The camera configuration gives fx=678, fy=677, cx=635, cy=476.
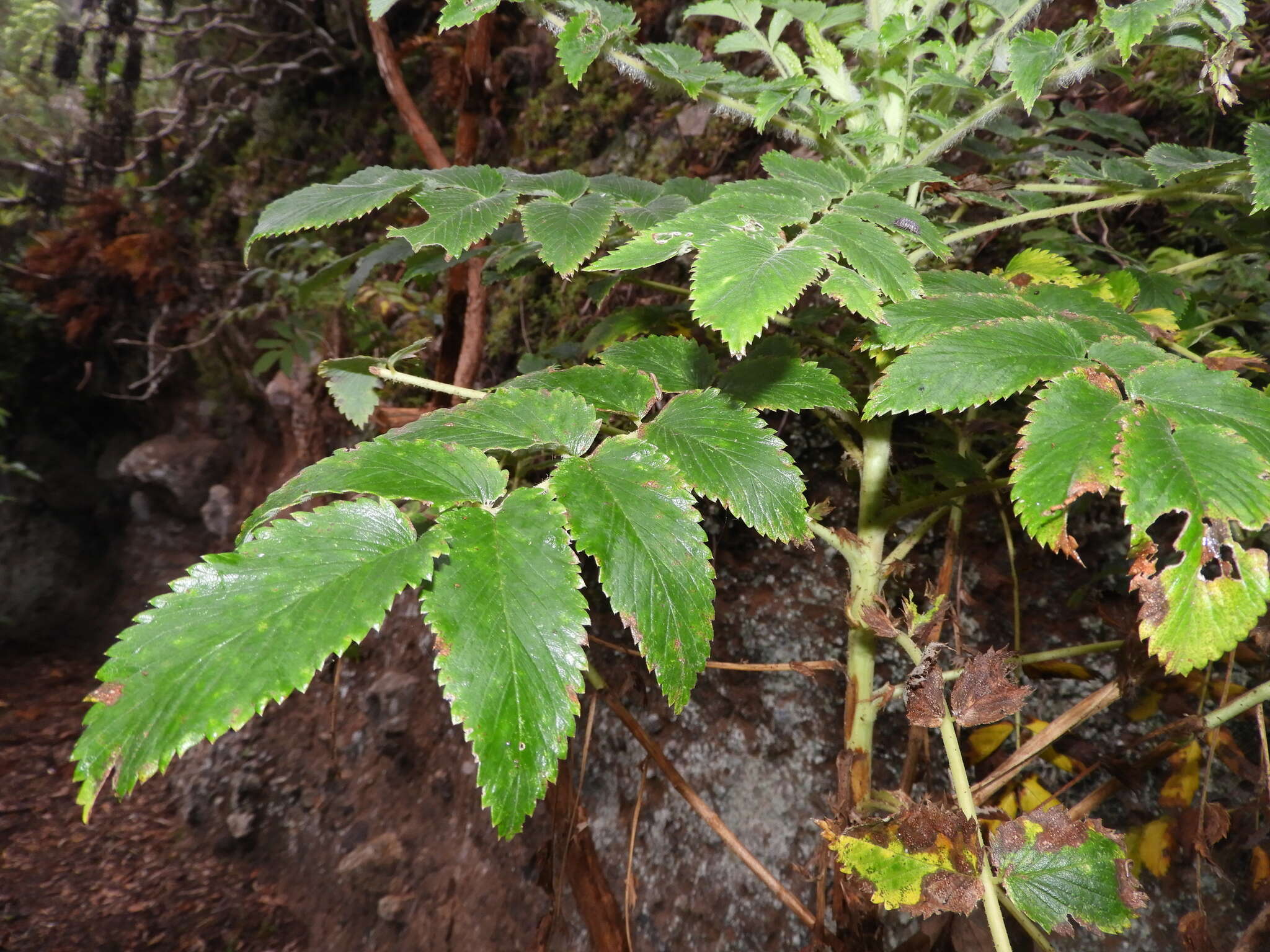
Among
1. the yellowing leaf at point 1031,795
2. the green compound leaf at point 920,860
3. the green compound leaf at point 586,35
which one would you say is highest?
the green compound leaf at point 586,35

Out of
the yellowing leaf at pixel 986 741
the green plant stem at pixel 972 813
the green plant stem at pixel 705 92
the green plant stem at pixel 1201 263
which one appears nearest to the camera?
the green plant stem at pixel 972 813

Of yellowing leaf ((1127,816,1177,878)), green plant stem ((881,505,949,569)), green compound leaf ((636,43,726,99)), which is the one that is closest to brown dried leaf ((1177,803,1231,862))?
yellowing leaf ((1127,816,1177,878))

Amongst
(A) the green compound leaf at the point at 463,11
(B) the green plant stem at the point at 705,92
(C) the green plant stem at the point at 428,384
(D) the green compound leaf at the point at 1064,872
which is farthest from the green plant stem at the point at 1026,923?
(A) the green compound leaf at the point at 463,11

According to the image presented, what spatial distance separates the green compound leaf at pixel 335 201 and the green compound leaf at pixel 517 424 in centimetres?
32

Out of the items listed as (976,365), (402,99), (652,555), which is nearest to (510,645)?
(652,555)

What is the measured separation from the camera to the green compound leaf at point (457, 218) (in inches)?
33.0

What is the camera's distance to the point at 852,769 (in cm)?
95

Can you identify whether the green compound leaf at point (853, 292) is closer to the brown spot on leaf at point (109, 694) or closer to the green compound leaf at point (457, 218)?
the green compound leaf at point (457, 218)

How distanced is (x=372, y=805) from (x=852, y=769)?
1.86 m

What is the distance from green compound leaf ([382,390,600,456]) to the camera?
2.35 feet

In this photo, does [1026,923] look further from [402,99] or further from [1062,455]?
[402,99]

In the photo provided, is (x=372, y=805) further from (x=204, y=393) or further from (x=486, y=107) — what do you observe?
(x=204, y=393)

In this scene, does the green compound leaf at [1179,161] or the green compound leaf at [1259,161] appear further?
the green compound leaf at [1179,161]

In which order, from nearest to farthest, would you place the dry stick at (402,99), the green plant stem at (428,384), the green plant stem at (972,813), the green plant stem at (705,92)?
the green plant stem at (972,813)
the green plant stem at (428,384)
the green plant stem at (705,92)
the dry stick at (402,99)
